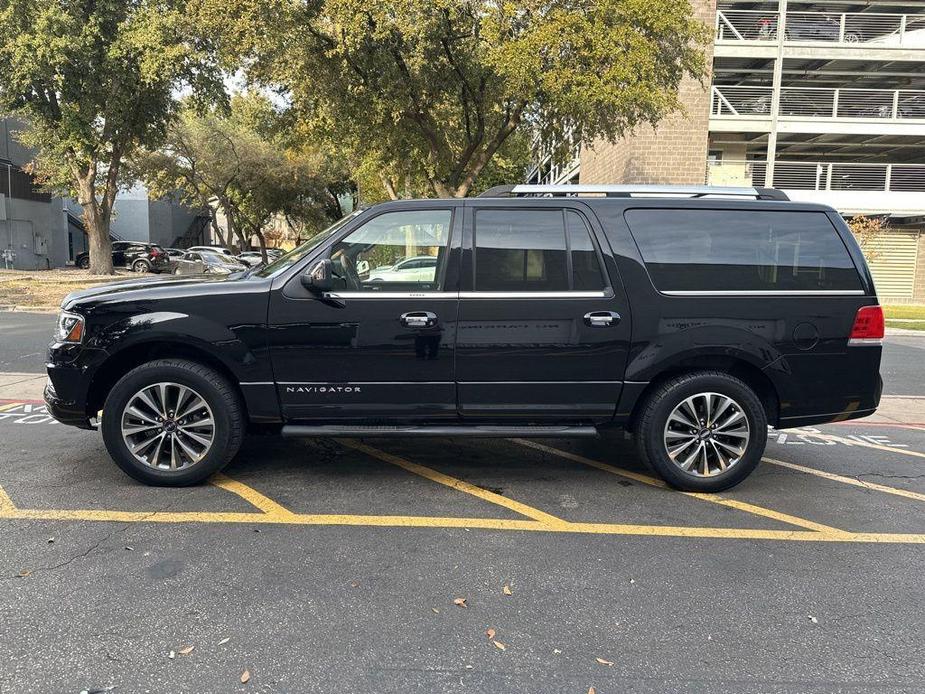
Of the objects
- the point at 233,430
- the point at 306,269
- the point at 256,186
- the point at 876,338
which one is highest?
the point at 256,186

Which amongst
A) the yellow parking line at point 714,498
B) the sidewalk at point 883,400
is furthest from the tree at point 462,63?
the yellow parking line at point 714,498

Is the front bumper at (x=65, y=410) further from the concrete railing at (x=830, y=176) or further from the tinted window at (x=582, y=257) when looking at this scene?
the concrete railing at (x=830, y=176)

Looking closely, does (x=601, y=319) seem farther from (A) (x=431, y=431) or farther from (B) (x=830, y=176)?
(B) (x=830, y=176)

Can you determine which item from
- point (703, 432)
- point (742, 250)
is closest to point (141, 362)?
point (703, 432)

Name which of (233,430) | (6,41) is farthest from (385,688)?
(6,41)

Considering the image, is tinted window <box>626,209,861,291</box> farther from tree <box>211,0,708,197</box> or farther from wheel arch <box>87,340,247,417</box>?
tree <box>211,0,708,197</box>

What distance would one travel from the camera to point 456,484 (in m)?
4.77

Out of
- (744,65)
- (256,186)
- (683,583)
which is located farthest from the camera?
(256,186)

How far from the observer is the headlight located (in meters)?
4.38

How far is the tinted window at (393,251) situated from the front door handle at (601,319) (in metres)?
0.98

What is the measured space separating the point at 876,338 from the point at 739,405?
990mm

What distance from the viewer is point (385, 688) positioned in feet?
8.46

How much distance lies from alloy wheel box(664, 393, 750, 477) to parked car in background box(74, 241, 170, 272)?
34121 millimetres

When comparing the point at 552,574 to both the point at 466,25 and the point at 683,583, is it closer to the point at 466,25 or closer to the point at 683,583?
the point at 683,583
